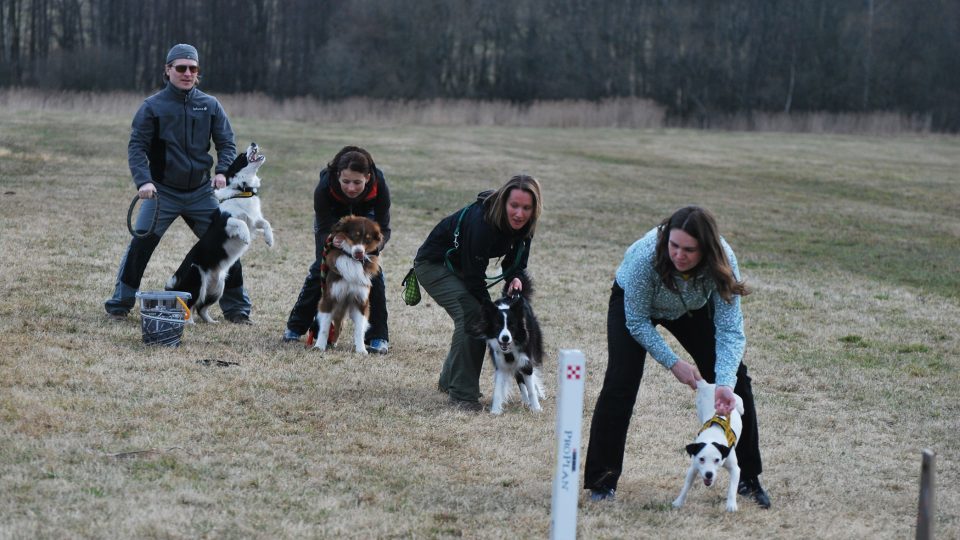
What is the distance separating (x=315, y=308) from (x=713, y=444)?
4.37 m

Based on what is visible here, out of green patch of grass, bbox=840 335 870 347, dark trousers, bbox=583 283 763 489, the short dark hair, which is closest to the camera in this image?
dark trousers, bbox=583 283 763 489

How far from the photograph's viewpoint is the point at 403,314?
10.4 m

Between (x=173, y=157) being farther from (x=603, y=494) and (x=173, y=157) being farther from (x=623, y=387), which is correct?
(x=603, y=494)

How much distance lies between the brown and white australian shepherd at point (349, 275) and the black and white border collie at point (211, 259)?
105 cm

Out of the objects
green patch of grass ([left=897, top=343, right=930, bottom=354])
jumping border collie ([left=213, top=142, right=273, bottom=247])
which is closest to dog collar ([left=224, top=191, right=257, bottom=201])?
jumping border collie ([left=213, top=142, right=273, bottom=247])

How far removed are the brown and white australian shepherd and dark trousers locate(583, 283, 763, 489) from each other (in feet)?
9.77

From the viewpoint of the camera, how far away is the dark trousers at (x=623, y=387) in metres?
5.59

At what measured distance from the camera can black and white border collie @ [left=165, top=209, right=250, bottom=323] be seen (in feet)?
29.5

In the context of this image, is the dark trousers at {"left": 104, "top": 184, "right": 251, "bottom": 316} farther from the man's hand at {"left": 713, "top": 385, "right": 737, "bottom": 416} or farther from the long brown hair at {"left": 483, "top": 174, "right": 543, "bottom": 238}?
the man's hand at {"left": 713, "top": 385, "right": 737, "bottom": 416}

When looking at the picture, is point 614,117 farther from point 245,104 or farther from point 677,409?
point 677,409

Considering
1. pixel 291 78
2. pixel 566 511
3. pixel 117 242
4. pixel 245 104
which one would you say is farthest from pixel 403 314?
pixel 291 78

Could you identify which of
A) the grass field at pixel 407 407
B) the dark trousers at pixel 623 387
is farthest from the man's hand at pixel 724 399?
the grass field at pixel 407 407

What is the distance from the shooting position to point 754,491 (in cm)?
579

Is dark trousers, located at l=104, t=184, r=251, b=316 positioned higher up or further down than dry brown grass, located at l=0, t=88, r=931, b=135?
further down
